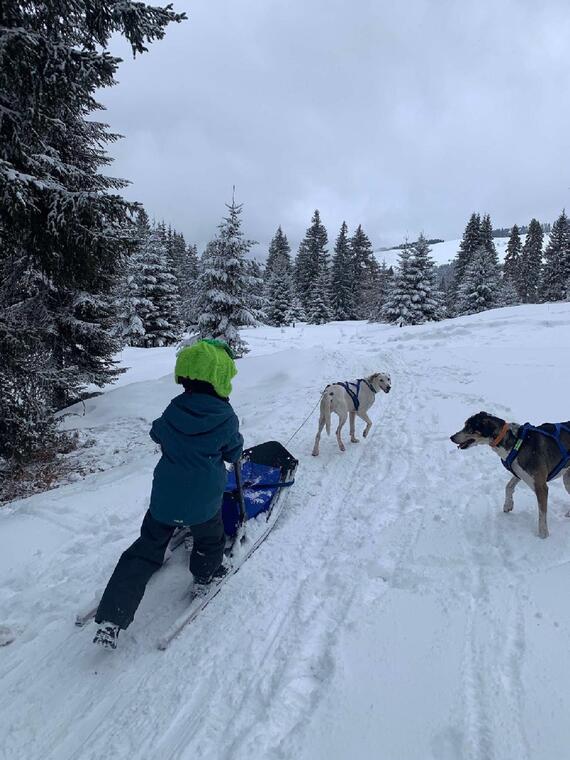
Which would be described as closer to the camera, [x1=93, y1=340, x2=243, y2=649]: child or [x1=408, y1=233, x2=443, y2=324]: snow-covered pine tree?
[x1=93, y1=340, x2=243, y2=649]: child

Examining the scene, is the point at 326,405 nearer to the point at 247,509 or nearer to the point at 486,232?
the point at 247,509

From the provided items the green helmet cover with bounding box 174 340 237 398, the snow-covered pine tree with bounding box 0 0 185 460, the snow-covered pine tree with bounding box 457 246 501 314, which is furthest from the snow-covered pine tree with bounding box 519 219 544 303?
the green helmet cover with bounding box 174 340 237 398

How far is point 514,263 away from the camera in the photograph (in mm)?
58469

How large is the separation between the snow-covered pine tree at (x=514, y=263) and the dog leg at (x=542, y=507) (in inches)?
2241

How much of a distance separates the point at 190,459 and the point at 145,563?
2.83 feet

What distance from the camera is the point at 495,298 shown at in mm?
36500

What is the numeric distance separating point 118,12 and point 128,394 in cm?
958

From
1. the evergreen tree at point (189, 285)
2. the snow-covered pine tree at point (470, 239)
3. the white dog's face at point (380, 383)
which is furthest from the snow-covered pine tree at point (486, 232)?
the white dog's face at point (380, 383)

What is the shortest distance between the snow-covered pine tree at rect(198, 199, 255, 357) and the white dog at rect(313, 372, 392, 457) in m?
9.47

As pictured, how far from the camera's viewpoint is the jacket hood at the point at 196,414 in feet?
10.6

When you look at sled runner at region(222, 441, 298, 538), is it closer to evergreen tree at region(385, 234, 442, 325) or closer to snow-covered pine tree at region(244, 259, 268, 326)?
snow-covered pine tree at region(244, 259, 268, 326)

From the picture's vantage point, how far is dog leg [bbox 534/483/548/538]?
13.8 ft

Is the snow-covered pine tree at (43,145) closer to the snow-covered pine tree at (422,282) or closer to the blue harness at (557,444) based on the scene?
the blue harness at (557,444)

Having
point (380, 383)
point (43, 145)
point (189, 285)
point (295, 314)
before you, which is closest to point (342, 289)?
point (295, 314)
